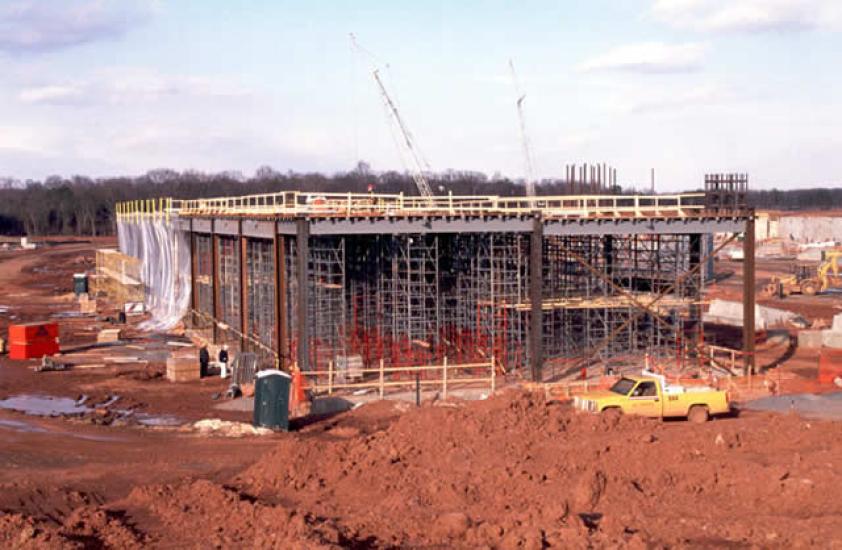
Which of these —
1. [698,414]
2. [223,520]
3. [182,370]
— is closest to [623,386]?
[698,414]

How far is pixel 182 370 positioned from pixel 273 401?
9723 millimetres

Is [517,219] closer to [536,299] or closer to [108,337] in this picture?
[536,299]

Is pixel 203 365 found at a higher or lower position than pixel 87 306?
higher

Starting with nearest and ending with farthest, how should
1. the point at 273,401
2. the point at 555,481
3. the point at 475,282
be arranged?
the point at 555,481 → the point at 273,401 → the point at 475,282

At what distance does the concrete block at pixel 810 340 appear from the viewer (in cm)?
4131

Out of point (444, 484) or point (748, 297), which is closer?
point (444, 484)

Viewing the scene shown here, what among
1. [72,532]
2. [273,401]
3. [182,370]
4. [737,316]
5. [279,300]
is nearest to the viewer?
[72,532]

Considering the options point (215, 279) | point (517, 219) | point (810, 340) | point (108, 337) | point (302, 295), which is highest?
point (517, 219)

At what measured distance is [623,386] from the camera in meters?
25.8

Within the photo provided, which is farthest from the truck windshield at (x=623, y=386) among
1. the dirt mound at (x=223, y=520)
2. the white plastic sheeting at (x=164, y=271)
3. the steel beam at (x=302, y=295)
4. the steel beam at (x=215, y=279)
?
the white plastic sheeting at (x=164, y=271)

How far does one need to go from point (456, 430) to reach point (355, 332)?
49.3ft

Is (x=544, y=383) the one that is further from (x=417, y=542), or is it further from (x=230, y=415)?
(x=417, y=542)

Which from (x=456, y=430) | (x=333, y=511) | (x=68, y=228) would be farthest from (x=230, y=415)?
(x=68, y=228)

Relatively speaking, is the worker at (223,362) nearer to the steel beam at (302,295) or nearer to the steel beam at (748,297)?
the steel beam at (302,295)
